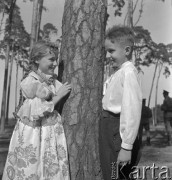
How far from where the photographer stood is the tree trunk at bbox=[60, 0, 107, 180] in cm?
331

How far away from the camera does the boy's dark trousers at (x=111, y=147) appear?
281 centimetres

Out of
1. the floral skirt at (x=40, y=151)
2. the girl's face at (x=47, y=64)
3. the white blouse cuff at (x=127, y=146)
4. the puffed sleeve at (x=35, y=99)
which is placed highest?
the girl's face at (x=47, y=64)

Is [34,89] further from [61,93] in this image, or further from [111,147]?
[111,147]

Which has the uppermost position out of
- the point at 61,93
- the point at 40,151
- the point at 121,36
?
the point at 121,36

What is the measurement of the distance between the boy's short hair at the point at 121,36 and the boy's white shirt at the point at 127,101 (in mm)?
178

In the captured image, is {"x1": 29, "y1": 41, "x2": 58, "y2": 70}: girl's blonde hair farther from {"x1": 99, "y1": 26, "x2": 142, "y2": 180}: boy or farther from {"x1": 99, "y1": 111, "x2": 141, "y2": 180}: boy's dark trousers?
{"x1": 99, "y1": 111, "x2": 141, "y2": 180}: boy's dark trousers

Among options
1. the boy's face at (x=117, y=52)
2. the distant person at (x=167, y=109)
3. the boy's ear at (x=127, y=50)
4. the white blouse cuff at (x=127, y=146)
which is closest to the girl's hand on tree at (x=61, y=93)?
the boy's face at (x=117, y=52)

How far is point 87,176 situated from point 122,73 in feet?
3.69

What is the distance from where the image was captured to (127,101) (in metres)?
2.67

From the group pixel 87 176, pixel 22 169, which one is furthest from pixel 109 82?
pixel 22 169

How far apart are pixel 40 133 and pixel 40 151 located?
168 mm

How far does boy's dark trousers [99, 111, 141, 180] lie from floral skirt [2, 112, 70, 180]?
517mm

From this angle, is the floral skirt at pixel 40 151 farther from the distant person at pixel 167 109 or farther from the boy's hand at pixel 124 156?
the distant person at pixel 167 109

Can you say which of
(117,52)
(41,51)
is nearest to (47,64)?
(41,51)
